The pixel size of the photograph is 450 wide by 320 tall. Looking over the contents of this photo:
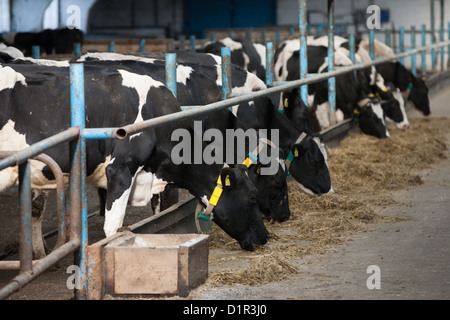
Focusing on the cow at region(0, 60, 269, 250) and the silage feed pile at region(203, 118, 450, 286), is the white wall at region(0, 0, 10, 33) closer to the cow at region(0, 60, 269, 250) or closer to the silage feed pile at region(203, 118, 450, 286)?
the silage feed pile at region(203, 118, 450, 286)

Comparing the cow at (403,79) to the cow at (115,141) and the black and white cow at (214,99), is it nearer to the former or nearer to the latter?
the black and white cow at (214,99)

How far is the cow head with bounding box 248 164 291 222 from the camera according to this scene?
286 inches

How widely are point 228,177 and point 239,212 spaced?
0.29m

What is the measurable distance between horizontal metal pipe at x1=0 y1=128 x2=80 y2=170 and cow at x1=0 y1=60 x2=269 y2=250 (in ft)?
4.30

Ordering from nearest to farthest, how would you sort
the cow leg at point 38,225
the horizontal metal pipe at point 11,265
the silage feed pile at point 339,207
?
the horizontal metal pipe at point 11,265 < the silage feed pile at point 339,207 < the cow leg at point 38,225

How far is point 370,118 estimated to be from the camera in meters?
12.2

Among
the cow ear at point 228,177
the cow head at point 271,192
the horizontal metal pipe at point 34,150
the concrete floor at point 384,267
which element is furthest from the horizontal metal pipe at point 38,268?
the cow head at point 271,192

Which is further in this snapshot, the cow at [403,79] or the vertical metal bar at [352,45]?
the cow at [403,79]

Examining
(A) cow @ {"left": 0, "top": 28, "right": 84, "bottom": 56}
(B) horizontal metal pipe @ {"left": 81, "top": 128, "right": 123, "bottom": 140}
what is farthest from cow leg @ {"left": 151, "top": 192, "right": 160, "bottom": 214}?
(A) cow @ {"left": 0, "top": 28, "right": 84, "bottom": 56}

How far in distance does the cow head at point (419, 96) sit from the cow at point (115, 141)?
9911 millimetres

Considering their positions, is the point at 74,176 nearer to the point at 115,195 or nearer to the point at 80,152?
the point at 80,152

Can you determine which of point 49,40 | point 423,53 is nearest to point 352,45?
point 423,53

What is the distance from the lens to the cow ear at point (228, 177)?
20.1ft
